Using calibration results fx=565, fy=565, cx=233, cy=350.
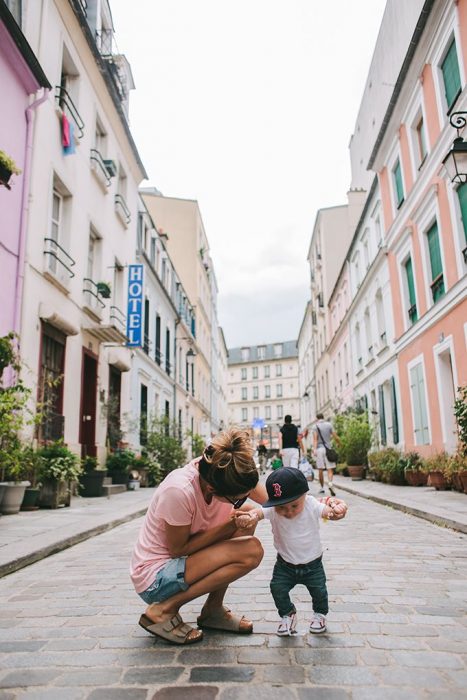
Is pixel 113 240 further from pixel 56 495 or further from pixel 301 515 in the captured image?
pixel 301 515

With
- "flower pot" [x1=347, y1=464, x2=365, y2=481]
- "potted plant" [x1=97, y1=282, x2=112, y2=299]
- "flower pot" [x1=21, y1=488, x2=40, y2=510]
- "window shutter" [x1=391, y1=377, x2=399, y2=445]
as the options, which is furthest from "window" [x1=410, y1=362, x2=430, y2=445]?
"flower pot" [x1=21, y1=488, x2=40, y2=510]

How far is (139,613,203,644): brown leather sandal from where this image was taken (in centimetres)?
291

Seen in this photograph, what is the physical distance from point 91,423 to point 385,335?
33.8 ft

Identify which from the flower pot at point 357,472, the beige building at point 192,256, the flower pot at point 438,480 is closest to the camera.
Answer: the flower pot at point 438,480

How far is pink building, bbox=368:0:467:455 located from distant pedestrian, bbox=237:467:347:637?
9.25 m

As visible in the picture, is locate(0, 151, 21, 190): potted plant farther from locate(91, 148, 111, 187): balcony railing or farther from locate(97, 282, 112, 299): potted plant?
locate(91, 148, 111, 187): balcony railing

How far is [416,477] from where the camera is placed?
1301cm

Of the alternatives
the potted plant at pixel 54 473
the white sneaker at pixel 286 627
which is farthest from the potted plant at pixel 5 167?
the white sneaker at pixel 286 627

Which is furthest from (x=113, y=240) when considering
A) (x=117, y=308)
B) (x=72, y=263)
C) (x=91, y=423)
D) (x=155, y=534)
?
(x=155, y=534)

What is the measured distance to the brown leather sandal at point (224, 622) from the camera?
122 inches

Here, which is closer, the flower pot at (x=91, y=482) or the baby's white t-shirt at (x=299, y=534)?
the baby's white t-shirt at (x=299, y=534)

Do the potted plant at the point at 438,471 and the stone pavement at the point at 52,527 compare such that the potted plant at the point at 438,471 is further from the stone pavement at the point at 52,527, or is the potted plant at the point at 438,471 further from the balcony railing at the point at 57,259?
the balcony railing at the point at 57,259

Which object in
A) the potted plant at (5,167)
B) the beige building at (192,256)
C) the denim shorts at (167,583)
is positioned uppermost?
the beige building at (192,256)

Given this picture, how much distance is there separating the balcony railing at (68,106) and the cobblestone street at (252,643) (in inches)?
411
